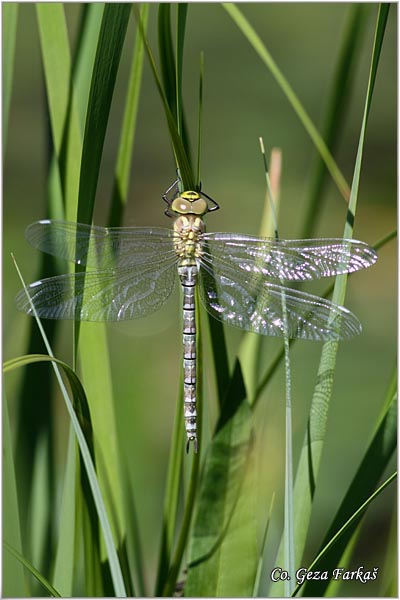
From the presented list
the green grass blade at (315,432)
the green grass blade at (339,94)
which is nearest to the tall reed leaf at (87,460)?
the green grass blade at (315,432)

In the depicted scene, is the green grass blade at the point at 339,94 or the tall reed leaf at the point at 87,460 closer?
the tall reed leaf at the point at 87,460

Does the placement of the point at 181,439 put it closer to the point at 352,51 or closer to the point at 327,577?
the point at 327,577

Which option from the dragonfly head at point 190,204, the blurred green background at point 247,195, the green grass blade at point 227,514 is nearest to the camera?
the green grass blade at point 227,514

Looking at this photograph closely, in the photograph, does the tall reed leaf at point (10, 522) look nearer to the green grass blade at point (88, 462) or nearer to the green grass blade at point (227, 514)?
the green grass blade at point (88, 462)

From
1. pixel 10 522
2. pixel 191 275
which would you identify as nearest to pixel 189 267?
pixel 191 275

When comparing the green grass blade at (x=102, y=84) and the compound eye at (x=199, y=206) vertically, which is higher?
the green grass blade at (x=102, y=84)

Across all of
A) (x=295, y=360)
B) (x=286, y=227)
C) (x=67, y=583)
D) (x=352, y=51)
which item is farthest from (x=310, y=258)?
(x=286, y=227)
